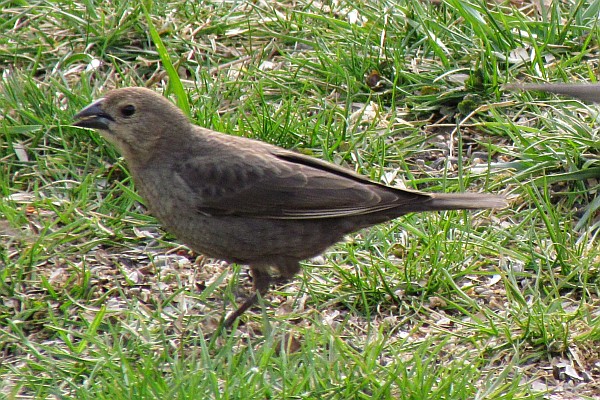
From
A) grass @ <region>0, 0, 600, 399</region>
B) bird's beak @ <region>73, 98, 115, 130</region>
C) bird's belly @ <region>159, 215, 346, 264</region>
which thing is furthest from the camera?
bird's beak @ <region>73, 98, 115, 130</region>

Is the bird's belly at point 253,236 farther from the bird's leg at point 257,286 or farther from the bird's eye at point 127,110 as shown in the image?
the bird's eye at point 127,110

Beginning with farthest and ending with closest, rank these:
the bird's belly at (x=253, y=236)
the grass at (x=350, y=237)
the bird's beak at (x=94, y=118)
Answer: the bird's beak at (x=94, y=118), the bird's belly at (x=253, y=236), the grass at (x=350, y=237)

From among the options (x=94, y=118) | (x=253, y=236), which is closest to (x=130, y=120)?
(x=94, y=118)

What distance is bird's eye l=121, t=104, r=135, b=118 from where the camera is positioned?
206 inches

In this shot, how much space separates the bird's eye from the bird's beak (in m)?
0.06

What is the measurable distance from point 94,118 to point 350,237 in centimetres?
138

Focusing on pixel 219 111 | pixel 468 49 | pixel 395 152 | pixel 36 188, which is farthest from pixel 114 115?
pixel 468 49

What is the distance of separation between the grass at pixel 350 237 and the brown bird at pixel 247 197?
0.26m

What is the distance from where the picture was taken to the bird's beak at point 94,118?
517 centimetres

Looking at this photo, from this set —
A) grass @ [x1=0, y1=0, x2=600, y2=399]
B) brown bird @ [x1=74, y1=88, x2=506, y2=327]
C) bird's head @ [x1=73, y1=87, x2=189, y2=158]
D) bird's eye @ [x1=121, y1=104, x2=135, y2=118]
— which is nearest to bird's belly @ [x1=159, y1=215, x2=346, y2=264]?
brown bird @ [x1=74, y1=88, x2=506, y2=327]

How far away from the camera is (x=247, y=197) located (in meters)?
5.10

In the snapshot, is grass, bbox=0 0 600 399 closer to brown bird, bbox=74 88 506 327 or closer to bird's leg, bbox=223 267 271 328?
bird's leg, bbox=223 267 271 328

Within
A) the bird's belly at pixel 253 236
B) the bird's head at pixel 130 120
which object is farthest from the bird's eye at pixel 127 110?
the bird's belly at pixel 253 236

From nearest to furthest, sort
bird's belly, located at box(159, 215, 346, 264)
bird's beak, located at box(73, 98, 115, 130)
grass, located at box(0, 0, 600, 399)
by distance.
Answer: grass, located at box(0, 0, 600, 399)
bird's belly, located at box(159, 215, 346, 264)
bird's beak, located at box(73, 98, 115, 130)
